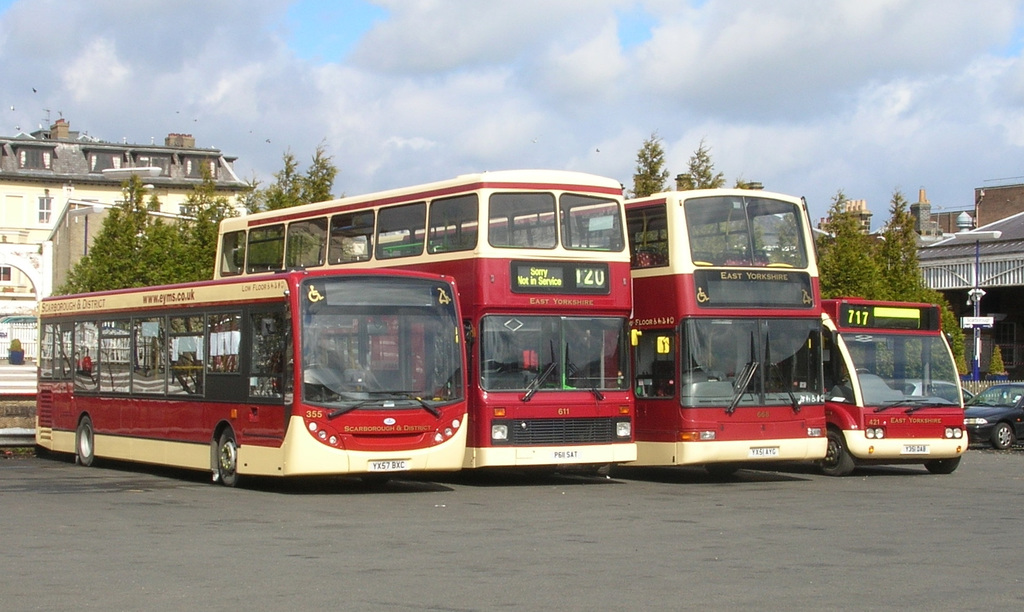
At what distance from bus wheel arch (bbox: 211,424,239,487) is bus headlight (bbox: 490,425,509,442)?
3.41 meters

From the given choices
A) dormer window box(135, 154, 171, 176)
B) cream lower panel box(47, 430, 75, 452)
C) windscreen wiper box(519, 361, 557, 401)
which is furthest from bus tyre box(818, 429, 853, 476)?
dormer window box(135, 154, 171, 176)

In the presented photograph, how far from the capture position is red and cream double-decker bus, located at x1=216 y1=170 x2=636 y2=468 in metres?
20.2

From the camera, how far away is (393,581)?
10.7 meters

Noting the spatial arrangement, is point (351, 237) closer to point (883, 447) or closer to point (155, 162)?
point (883, 447)

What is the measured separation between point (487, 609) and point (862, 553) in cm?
446

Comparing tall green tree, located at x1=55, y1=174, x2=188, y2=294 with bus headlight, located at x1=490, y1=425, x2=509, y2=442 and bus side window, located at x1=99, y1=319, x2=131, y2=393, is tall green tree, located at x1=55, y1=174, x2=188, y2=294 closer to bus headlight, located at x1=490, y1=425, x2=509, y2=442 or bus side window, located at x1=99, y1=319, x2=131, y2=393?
bus side window, located at x1=99, y1=319, x2=131, y2=393

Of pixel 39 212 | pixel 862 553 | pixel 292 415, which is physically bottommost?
pixel 862 553

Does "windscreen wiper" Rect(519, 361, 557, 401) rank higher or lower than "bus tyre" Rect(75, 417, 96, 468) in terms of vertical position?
higher

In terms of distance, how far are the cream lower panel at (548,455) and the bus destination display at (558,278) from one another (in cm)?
215

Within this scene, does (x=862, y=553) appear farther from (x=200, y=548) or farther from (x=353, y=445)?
(x=353, y=445)

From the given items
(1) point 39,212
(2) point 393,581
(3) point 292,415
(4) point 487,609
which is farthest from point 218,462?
(1) point 39,212

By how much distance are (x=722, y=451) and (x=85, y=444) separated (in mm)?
10656

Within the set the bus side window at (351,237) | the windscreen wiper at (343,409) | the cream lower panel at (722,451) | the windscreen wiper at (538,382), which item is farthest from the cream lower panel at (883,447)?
the windscreen wiper at (343,409)

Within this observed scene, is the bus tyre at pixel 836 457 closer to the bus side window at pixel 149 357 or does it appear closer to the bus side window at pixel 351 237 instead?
the bus side window at pixel 351 237
